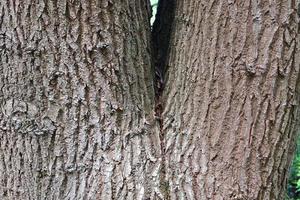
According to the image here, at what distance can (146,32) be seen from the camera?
5.71 ft

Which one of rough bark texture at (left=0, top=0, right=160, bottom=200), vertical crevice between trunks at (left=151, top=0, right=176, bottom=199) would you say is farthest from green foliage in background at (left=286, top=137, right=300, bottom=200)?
rough bark texture at (left=0, top=0, right=160, bottom=200)

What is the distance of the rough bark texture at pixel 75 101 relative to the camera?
5.18 feet

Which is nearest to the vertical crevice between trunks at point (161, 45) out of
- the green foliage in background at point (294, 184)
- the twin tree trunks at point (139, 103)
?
the twin tree trunks at point (139, 103)

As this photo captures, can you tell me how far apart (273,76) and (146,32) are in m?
0.46

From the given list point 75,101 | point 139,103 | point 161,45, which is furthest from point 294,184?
point 75,101

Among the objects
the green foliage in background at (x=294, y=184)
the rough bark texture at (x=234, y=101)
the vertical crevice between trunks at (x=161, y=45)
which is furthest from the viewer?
the green foliage in background at (x=294, y=184)

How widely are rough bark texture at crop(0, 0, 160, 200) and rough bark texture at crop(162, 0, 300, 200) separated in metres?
0.13

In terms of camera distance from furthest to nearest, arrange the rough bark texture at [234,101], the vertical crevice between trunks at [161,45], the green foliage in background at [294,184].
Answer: the green foliage in background at [294,184], the vertical crevice between trunks at [161,45], the rough bark texture at [234,101]

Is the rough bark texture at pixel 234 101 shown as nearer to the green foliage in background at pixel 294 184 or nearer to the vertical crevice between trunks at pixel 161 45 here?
the vertical crevice between trunks at pixel 161 45

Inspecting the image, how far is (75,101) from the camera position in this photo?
161 centimetres

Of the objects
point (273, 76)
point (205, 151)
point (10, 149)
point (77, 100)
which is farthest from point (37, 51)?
point (273, 76)

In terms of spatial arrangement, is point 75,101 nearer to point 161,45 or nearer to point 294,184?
point 161,45

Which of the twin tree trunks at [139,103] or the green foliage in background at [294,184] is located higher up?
the twin tree trunks at [139,103]

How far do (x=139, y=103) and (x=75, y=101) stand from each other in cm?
21
